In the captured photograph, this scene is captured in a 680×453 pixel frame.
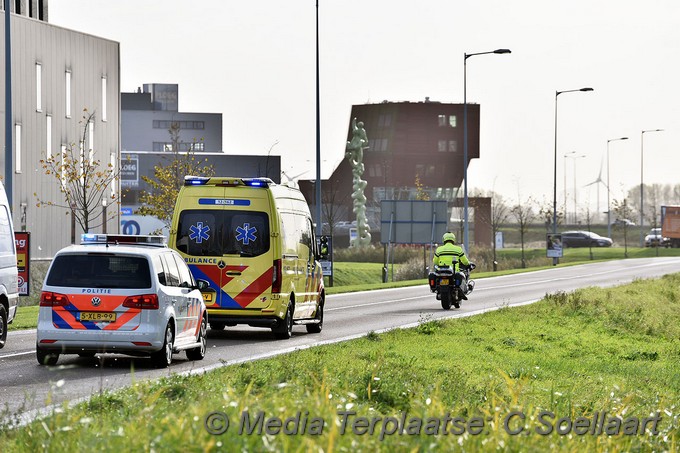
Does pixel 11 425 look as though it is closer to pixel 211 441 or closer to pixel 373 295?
pixel 211 441

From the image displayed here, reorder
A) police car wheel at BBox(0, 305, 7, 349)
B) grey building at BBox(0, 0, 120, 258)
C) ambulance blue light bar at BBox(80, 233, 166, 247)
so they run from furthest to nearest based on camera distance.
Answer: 1. grey building at BBox(0, 0, 120, 258)
2. police car wheel at BBox(0, 305, 7, 349)
3. ambulance blue light bar at BBox(80, 233, 166, 247)

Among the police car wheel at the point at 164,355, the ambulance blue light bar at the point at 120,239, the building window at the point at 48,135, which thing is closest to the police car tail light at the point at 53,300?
the ambulance blue light bar at the point at 120,239

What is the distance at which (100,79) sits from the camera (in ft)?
206

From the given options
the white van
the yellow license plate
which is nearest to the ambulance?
the white van

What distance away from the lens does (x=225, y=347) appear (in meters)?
21.2

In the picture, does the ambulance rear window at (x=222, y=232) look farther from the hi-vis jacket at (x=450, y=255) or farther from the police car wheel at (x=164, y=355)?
the hi-vis jacket at (x=450, y=255)

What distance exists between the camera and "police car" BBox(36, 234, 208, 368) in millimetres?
16781

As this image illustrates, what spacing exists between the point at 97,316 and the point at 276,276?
5.56m

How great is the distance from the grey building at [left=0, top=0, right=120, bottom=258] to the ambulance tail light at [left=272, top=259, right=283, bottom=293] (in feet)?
103

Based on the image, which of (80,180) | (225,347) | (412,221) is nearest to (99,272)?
(225,347)

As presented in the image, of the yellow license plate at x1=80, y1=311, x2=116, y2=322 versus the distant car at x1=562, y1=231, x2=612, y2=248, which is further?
the distant car at x1=562, y1=231, x2=612, y2=248

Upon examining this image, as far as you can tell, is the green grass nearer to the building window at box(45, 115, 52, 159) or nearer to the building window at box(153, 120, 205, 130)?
the building window at box(45, 115, 52, 159)

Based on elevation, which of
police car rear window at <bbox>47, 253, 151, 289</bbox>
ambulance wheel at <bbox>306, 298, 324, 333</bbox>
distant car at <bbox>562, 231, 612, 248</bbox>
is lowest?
distant car at <bbox>562, 231, 612, 248</bbox>

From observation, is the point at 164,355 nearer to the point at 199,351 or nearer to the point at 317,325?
the point at 199,351
